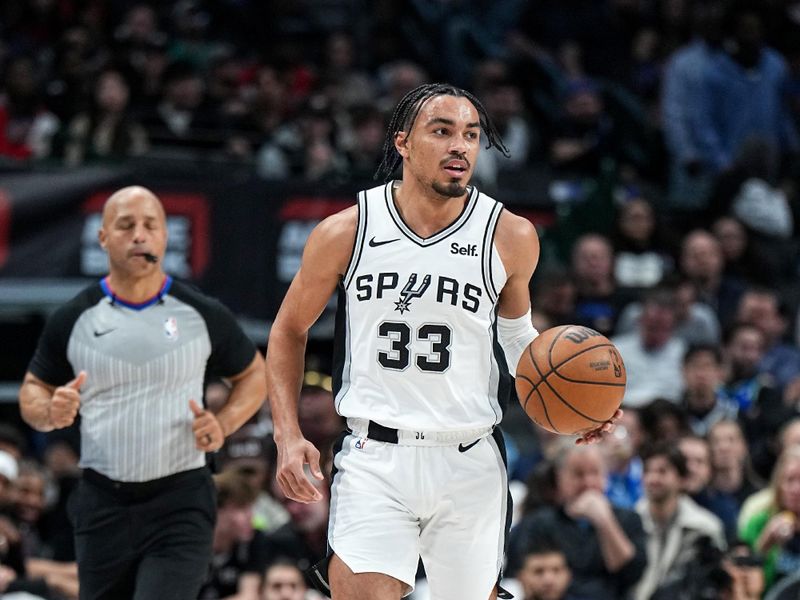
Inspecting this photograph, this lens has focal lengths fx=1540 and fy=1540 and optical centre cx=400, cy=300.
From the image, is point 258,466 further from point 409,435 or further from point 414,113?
point 414,113

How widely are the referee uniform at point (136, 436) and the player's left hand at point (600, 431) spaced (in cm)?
180

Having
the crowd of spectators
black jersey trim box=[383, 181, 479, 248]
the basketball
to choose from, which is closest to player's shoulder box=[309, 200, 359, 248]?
black jersey trim box=[383, 181, 479, 248]

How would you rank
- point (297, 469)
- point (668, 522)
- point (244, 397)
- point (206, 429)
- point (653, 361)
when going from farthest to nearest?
point (653, 361), point (668, 522), point (244, 397), point (206, 429), point (297, 469)

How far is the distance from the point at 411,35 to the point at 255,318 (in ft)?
19.7

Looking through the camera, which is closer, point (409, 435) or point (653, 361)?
point (409, 435)

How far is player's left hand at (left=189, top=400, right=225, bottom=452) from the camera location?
655cm

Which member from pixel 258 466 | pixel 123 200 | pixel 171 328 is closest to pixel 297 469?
pixel 171 328

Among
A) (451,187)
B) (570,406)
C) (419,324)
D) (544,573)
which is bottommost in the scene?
(544,573)

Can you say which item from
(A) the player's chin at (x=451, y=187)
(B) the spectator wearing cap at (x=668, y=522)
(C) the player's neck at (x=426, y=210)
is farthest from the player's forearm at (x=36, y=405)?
(B) the spectator wearing cap at (x=668, y=522)

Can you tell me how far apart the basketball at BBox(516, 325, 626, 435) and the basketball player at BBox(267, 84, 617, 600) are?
0.10 meters

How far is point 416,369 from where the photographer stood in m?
5.59

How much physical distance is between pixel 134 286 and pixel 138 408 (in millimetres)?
542

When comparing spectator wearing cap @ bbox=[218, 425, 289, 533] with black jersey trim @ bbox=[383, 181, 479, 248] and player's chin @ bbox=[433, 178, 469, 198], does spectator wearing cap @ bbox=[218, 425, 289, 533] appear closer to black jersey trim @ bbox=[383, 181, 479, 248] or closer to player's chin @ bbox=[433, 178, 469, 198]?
black jersey trim @ bbox=[383, 181, 479, 248]

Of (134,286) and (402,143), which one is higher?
(402,143)
